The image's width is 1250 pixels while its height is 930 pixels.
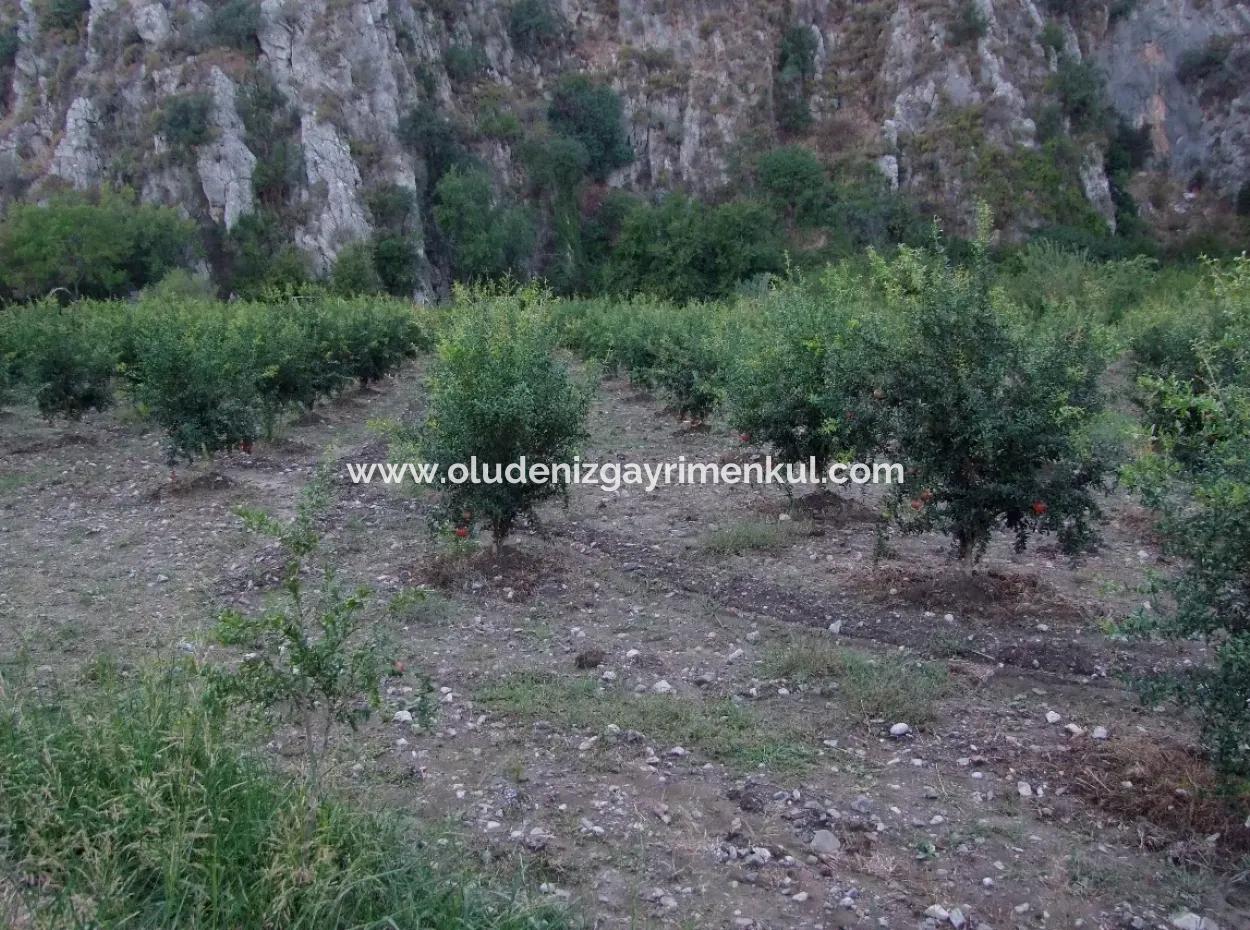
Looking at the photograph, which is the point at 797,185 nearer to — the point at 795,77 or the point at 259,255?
the point at 795,77

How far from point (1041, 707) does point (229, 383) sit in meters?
8.63

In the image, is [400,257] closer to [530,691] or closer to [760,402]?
[760,402]

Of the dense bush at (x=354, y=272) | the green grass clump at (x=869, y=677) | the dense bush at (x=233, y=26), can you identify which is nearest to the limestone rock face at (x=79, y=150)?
the dense bush at (x=233, y=26)

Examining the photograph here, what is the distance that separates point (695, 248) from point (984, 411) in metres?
43.7

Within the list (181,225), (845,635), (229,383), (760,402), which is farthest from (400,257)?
(845,635)

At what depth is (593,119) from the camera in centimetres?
5566

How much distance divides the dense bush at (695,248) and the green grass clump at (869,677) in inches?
1642

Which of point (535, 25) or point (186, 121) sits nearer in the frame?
point (186, 121)

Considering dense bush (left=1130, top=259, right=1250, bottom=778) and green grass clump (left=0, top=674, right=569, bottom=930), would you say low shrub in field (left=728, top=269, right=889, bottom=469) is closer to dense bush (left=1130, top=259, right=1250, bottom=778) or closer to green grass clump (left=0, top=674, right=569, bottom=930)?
dense bush (left=1130, top=259, right=1250, bottom=778)

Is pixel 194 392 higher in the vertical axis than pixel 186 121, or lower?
lower

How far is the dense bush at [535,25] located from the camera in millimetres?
56875

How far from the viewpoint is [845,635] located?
6.50 metres

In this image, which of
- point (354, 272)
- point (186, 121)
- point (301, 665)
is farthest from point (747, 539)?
point (186, 121)

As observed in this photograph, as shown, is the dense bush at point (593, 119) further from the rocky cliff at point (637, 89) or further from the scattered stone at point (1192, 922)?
the scattered stone at point (1192, 922)
